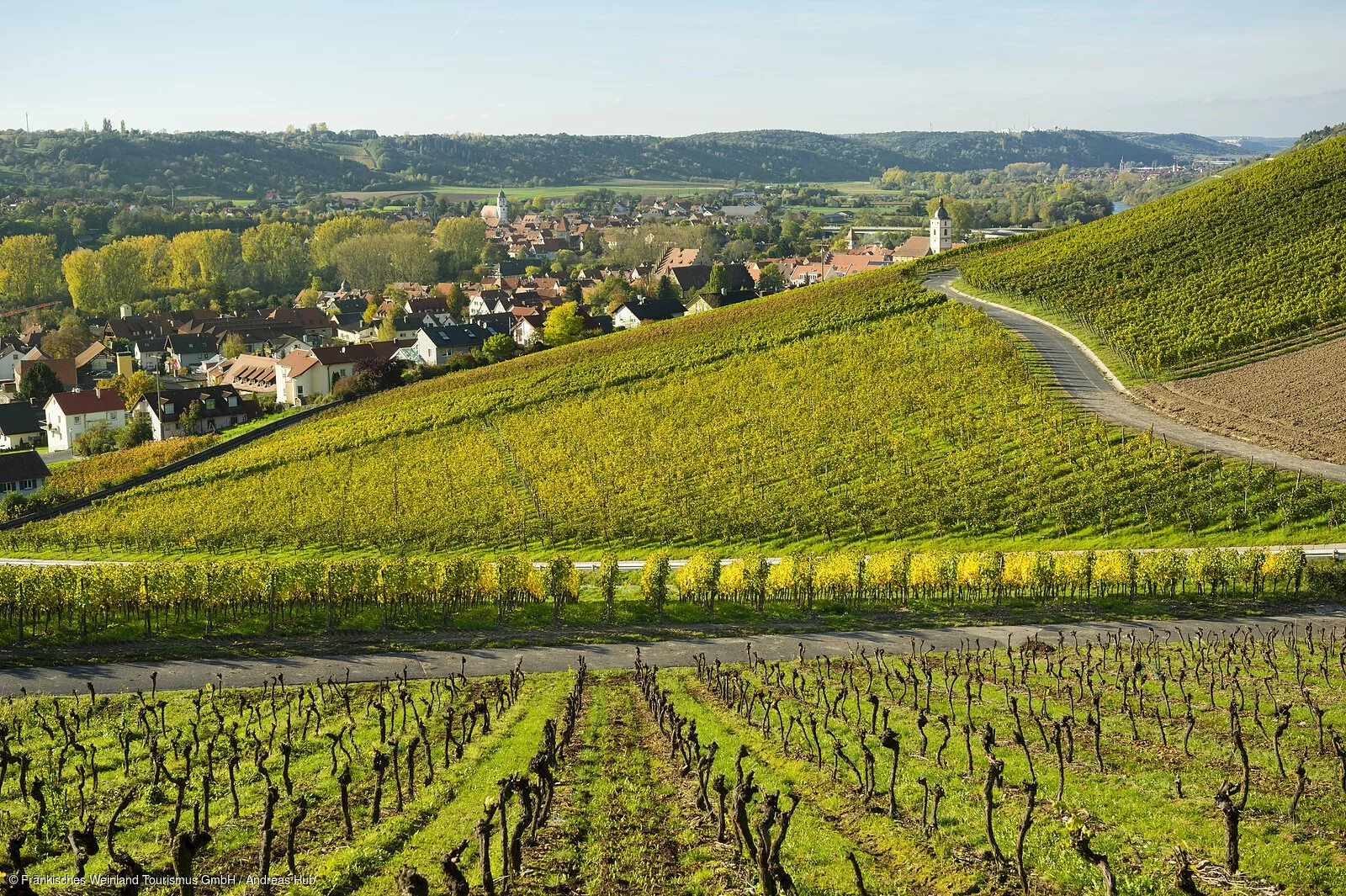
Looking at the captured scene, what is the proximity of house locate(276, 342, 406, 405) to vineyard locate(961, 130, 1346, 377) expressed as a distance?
204 ft

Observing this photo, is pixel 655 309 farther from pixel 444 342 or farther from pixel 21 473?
pixel 21 473

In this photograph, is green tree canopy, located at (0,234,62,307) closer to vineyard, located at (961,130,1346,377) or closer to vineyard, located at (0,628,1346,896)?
vineyard, located at (961,130,1346,377)

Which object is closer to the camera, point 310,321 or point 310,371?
point 310,371

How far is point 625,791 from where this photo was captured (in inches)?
714

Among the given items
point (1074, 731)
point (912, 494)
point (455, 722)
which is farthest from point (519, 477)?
point (1074, 731)

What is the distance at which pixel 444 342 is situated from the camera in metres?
120

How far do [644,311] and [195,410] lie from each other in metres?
52.6

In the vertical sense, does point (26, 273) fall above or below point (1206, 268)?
below

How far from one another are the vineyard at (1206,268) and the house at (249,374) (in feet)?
238

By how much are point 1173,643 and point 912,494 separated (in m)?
19.3

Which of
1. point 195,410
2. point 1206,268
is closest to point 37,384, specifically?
point 195,410

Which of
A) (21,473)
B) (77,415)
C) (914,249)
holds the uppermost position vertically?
(914,249)

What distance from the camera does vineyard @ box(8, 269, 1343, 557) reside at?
4538cm

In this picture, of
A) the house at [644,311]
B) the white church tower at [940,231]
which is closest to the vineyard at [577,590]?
the house at [644,311]
